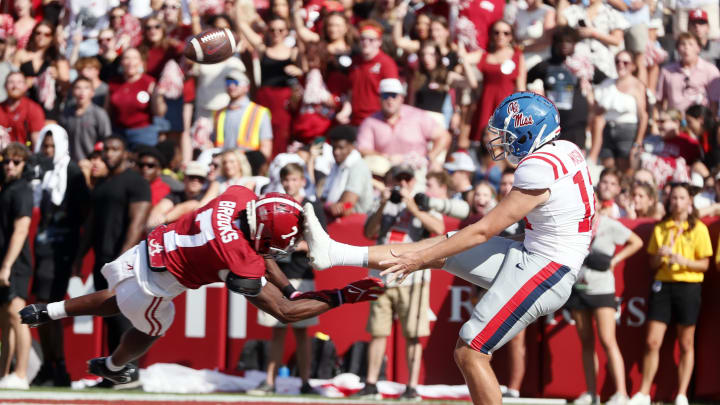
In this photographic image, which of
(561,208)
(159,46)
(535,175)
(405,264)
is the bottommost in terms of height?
(405,264)

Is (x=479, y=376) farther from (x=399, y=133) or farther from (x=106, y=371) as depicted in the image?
(x=399, y=133)

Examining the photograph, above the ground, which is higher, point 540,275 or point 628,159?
point 628,159

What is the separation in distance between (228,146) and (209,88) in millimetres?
821

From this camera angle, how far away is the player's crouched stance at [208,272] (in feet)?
21.5

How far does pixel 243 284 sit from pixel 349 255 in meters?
0.77

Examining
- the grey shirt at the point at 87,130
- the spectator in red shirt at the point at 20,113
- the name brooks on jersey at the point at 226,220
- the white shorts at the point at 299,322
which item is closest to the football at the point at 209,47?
the white shorts at the point at 299,322

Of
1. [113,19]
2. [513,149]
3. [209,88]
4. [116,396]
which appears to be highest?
[113,19]

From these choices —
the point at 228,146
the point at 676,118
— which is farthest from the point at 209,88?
the point at 676,118

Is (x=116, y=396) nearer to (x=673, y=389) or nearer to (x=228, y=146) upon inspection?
(x=228, y=146)

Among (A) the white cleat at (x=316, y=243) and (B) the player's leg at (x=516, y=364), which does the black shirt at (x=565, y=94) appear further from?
(A) the white cleat at (x=316, y=243)

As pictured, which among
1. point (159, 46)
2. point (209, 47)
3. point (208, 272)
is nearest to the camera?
point (208, 272)

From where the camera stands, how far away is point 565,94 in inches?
425

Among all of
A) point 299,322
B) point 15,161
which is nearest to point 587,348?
point 299,322

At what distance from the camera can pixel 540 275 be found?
5.98 metres
